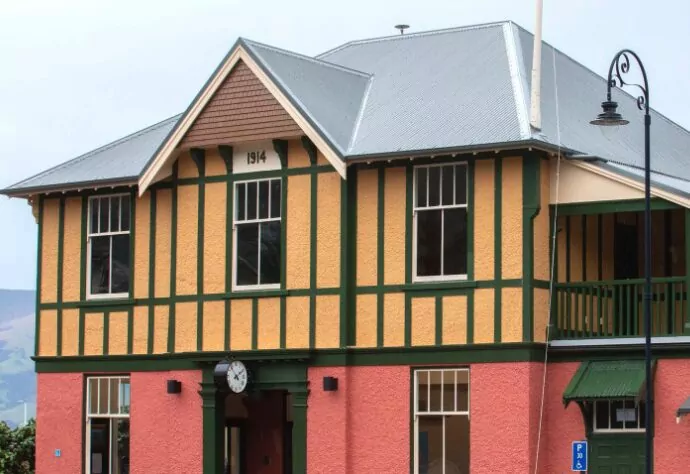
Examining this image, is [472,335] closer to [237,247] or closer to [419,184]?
[419,184]

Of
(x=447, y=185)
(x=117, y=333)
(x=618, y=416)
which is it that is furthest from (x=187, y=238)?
(x=618, y=416)

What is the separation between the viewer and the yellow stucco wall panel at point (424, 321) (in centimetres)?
2992

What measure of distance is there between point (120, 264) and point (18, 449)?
213 inches

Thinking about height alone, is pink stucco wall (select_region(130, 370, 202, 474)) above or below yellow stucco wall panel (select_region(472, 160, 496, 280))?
below

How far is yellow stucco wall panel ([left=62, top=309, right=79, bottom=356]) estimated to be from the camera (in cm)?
3422

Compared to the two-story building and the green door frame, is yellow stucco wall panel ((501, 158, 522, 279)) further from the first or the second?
the green door frame

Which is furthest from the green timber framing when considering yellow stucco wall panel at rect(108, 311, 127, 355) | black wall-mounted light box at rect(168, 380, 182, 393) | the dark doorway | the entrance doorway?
the entrance doorway

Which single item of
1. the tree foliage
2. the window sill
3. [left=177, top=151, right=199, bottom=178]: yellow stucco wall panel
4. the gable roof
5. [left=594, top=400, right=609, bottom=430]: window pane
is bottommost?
the tree foliage

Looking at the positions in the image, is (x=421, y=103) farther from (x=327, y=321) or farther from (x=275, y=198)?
(x=327, y=321)

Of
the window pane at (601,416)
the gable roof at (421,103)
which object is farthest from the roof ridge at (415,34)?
the window pane at (601,416)

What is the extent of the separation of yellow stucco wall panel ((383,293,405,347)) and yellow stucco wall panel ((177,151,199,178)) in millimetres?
4668

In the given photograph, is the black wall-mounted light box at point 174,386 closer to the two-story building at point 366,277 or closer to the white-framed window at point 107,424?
the two-story building at point 366,277

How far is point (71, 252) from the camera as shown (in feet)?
113

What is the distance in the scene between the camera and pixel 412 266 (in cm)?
3022
